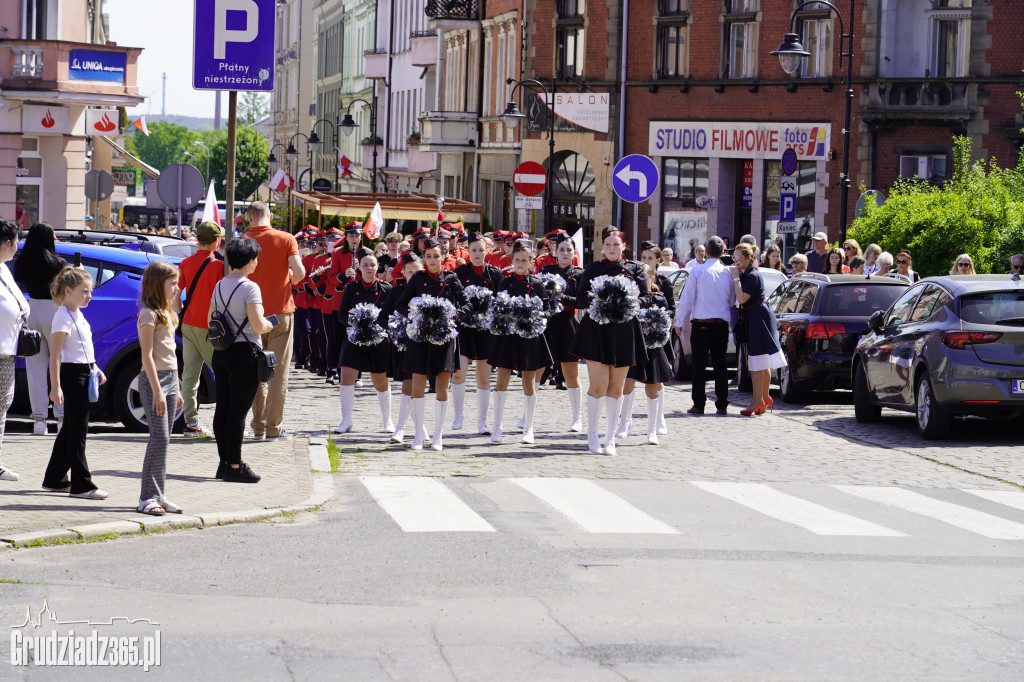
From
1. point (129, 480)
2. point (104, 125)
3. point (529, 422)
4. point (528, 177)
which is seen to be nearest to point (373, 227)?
point (528, 177)

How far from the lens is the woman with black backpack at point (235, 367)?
12039mm

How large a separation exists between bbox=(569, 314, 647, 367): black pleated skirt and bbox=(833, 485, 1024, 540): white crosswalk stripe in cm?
246

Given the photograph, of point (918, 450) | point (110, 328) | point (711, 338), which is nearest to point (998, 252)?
point (711, 338)

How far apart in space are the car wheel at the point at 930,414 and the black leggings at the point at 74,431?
340 inches

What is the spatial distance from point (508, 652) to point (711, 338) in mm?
12008

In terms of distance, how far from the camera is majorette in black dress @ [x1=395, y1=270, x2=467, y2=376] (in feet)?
48.6

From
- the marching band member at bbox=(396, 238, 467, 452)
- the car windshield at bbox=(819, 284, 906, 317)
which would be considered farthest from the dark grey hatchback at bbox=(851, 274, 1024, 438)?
the marching band member at bbox=(396, 238, 467, 452)

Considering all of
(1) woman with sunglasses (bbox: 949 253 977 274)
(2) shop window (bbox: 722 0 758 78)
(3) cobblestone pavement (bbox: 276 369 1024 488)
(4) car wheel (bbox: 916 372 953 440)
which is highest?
(2) shop window (bbox: 722 0 758 78)

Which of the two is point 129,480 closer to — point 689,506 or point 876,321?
point 689,506

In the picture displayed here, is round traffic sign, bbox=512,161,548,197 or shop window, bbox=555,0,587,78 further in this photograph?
shop window, bbox=555,0,587,78

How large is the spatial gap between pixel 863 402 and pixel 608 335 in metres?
4.50

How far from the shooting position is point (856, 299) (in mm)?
20016

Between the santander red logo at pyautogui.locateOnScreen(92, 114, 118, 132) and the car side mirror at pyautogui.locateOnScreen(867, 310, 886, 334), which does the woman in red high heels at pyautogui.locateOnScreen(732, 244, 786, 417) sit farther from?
the santander red logo at pyautogui.locateOnScreen(92, 114, 118, 132)

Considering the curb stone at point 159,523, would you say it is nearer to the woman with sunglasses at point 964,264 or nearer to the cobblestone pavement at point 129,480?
the cobblestone pavement at point 129,480
